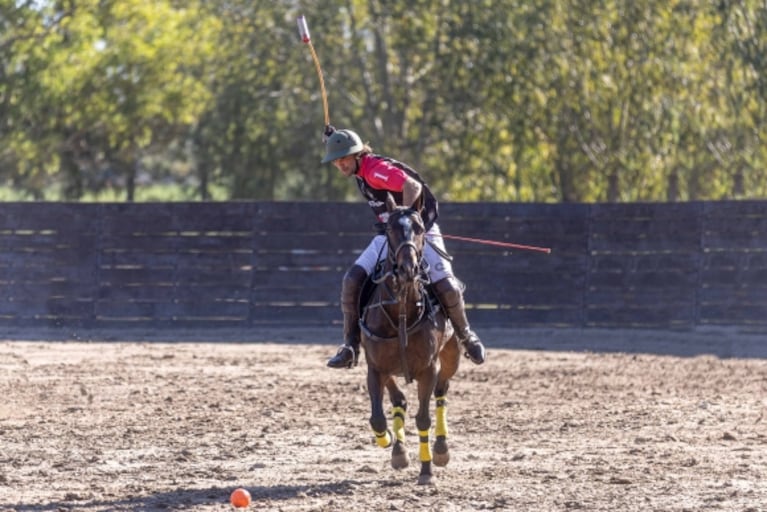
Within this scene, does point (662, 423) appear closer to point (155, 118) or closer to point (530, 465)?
point (530, 465)

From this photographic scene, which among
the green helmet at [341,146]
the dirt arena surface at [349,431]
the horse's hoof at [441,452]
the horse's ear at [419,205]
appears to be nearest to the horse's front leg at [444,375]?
the horse's hoof at [441,452]

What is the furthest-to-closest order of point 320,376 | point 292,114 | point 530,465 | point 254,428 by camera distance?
point 292,114 → point 320,376 → point 254,428 → point 530,465

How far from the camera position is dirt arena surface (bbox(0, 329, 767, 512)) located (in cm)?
890

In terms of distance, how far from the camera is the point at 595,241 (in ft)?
68.8

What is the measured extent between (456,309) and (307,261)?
11.1 metres

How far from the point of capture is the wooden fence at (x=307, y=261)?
2066 cm

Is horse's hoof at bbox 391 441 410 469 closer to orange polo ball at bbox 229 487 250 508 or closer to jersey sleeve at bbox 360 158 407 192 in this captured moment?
orange polo ball at bbox 229 487 250 508

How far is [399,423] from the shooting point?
390 inches

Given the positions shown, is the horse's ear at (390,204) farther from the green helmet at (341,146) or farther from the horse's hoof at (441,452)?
the horse's hoof at (441,452)

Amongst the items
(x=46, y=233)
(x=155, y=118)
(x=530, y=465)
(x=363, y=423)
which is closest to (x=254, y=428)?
(x=363, y=423)

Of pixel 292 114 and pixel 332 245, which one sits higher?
pixel 292 114

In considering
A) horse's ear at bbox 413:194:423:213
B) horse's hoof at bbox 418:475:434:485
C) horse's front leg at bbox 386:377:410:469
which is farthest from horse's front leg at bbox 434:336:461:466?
horse's ear at bbox 413:194:423:213

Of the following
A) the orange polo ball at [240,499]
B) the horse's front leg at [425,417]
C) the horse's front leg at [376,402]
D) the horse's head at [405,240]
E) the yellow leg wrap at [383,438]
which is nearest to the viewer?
the orange polo ball at [240,499]

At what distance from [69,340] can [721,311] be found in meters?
9.16
